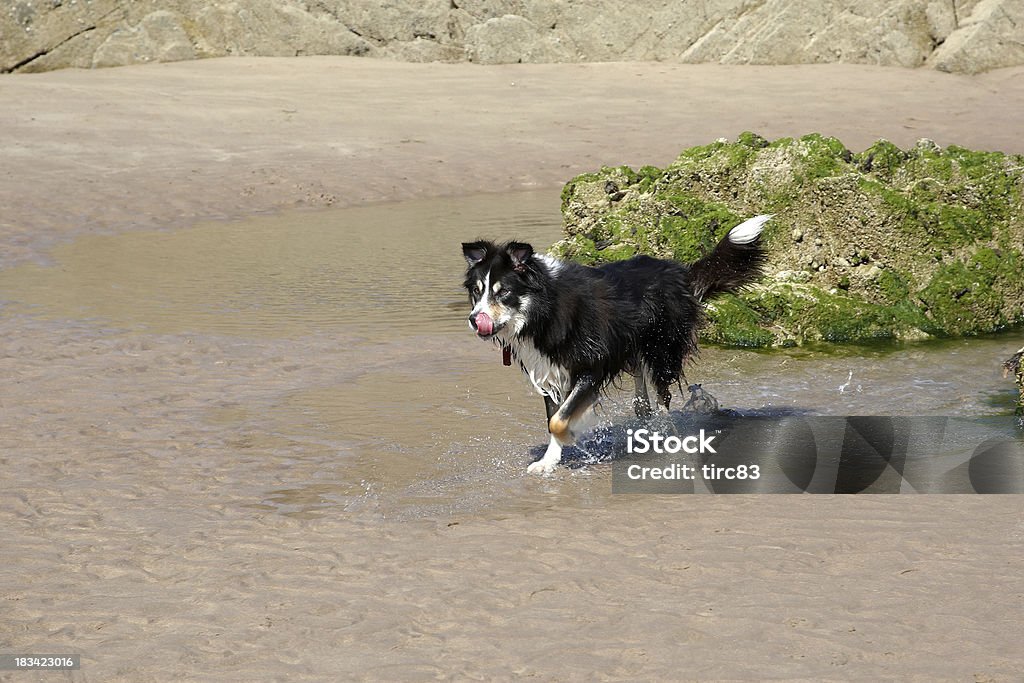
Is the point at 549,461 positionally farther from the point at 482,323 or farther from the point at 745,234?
the point at 745,234

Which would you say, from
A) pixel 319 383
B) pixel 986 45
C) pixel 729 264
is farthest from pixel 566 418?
pixel 986 45

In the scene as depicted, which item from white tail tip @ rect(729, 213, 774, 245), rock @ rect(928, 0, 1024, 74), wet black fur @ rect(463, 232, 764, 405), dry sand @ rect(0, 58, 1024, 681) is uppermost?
rock @ rect(928, 0, 1024, 74)

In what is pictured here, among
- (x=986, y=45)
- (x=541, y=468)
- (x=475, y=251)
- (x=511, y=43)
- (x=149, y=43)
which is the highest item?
(x=149, y=43)

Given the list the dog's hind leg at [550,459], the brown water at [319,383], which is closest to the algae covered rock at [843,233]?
the brown water at [319,383]

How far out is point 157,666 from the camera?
14.8 ft

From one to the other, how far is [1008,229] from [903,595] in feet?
20.9

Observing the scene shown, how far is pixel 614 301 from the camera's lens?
711 centimetres

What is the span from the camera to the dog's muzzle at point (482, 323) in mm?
6387

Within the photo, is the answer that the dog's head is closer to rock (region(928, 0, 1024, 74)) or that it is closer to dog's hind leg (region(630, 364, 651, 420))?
dog's hind leg (region(630, 364, 651, 420))

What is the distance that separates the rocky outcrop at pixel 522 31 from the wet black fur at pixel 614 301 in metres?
17.6

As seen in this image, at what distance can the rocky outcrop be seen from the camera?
2327 centimetres

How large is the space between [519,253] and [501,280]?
0.59 feet

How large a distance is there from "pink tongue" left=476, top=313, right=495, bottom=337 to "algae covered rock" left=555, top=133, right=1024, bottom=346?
3.80 meters

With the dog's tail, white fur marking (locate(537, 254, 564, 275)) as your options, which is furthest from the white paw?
the dog's tail
